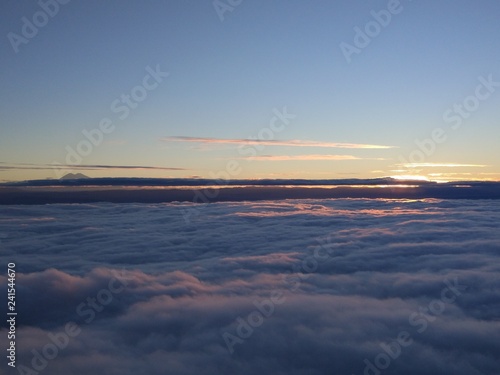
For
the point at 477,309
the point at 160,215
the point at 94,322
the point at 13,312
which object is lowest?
the point at 477,309

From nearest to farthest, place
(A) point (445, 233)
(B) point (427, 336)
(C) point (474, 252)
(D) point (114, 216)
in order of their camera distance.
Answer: (B) point (427, 336), (C) point (474, 252), (A) point (445, 233), (D) point (114, 216)

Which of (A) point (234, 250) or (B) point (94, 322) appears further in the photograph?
(A) point (234, 250)

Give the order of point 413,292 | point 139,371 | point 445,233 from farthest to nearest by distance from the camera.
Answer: point 445,233 < point 413,292 < point 139,371

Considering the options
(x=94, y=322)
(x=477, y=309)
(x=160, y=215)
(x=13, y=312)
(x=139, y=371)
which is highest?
(x=160, y=215)

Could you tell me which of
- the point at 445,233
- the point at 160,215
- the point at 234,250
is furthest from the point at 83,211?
the point at 445,233

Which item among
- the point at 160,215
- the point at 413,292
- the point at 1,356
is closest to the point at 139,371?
the point at 1,356

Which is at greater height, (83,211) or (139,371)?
(83,211)

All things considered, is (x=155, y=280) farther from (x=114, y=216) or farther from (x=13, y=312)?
(x=114, y=216)

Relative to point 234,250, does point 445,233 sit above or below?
below

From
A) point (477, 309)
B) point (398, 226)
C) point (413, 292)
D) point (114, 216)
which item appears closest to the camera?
point (477, 309)

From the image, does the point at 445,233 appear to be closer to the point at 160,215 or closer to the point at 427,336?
the point at 427,336
